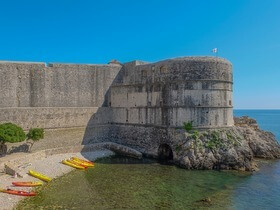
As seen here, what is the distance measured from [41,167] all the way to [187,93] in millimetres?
14820

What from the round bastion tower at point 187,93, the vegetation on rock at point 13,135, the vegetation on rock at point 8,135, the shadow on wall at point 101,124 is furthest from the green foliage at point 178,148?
the vegetation on rock at point 8,135

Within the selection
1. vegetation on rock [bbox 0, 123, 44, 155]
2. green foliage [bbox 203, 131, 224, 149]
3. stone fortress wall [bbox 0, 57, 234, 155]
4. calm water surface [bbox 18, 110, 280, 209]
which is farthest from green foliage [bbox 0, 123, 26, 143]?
green foliage [bbox 203, 131, 224, 149]

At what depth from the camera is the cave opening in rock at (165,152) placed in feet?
92.4

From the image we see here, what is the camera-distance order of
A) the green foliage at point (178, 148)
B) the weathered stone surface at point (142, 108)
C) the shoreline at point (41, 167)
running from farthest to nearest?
the green foliage at point (178, 148) → the weathered stone surface at point (142, 108) → the shoreline at point (41, 167)

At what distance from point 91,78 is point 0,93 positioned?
31.9 feet

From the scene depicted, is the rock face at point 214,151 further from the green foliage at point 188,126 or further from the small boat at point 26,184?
the small boat at point 26,184

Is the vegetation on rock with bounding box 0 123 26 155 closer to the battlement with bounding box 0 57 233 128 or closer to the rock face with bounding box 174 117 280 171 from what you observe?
the battlement with bounding box 0 57 233 128

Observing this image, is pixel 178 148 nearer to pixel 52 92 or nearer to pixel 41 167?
pixel 41 167

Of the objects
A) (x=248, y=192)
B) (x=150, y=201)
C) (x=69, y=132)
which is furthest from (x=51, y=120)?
(x=248, y=192)

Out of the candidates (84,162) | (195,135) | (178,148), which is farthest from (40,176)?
(195,135)

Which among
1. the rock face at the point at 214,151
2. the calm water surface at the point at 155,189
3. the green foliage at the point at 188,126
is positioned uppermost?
the green foliage at the point at 188,126

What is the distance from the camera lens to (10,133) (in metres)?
21.8

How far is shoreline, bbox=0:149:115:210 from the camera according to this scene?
15.8 m

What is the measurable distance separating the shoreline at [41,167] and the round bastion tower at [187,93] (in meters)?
6.55
